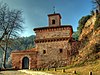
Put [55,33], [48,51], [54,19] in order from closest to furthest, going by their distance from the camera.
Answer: [48,51] → [55,33] → [54,19]

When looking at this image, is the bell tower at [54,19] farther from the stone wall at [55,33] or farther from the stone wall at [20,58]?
the stone wall at [20,58]

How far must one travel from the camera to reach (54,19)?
1558 inches

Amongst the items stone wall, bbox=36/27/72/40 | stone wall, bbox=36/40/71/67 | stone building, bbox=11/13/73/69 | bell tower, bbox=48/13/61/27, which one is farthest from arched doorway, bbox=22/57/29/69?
bell tower, bbox=48/13/61/27

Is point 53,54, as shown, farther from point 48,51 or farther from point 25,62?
point 25,62

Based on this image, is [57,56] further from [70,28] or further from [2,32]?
[2,32]

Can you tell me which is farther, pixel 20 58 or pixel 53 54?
pixel 20 58

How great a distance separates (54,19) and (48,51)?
6.87m

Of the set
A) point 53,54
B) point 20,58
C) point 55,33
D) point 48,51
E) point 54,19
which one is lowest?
point 20,58

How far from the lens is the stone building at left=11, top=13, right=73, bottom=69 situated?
Result: 117 feet

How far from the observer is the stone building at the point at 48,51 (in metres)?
35.7

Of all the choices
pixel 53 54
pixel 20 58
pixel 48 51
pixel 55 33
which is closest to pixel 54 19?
pixel 55 33

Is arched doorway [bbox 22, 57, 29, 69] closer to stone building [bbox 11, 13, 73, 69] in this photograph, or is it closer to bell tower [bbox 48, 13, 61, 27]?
stone building [bbox 11, 13, 73, 69]

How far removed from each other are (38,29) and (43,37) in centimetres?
189

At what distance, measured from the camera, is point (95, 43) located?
29.7 metres
